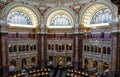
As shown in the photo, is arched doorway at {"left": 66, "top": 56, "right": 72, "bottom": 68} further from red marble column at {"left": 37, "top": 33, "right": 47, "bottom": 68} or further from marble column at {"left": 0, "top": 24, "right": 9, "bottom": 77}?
marble column at {"left": 0, "top": 24, "right": 9, "bottom": 77}

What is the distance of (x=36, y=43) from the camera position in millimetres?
33406

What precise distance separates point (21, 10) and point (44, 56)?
40.2 ft

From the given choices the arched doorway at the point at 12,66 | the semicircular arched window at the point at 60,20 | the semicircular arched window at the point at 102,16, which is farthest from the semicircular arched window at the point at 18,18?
the semicircular arched window at the point at 102,16

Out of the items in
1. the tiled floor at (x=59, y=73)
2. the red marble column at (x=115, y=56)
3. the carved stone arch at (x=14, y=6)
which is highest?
the carved stone arch at (x=14, y=6)

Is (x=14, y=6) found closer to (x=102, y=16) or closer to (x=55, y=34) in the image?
(x=55, y=34)

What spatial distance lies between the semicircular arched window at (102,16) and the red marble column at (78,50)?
4.68 meters

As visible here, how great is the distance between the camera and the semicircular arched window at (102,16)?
27775 millimetres

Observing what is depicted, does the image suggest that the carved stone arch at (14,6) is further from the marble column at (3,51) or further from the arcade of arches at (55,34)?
the marble column at (3,51)

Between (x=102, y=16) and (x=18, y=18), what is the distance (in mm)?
19148

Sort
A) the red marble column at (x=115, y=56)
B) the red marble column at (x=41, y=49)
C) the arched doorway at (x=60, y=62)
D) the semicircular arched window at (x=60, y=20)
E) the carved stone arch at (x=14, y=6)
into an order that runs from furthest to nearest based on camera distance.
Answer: the semicircular arched window at (x=60, y=20) < the arched doorway at (x=60, y=62) < the red marble column at (x=41, y=49) < the carved stone arch at (x=14, y=6) < the red marble column at (x=115, y=56)

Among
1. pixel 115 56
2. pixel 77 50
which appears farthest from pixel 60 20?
pixel 115 56

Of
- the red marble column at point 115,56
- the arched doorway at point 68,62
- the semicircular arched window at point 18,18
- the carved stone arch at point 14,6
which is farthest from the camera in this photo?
the arched doorway at point 68,62

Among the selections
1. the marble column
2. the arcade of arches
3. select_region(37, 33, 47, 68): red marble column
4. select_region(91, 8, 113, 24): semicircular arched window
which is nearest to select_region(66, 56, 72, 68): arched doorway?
the arcade of arches

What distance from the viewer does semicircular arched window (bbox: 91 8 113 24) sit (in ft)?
91.1
